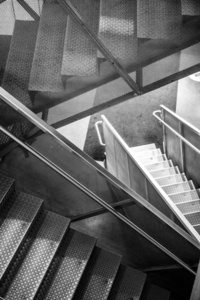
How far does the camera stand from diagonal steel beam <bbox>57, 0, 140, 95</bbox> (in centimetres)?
313

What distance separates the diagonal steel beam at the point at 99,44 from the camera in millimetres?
3127

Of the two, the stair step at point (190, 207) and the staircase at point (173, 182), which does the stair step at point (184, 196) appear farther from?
the stair step at point (190, 207)

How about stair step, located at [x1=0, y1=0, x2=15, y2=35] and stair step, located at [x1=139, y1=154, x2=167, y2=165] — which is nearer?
stair step, located at [x1=0, y1=0, x2=15, y2=35]

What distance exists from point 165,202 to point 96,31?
1.95m

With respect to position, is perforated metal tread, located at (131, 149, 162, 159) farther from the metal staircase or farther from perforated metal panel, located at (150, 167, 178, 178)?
the metal staircase

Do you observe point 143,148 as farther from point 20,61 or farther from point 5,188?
point 5,188

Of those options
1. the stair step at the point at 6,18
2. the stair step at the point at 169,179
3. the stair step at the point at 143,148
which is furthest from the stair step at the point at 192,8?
the stair step at the point at 143,148

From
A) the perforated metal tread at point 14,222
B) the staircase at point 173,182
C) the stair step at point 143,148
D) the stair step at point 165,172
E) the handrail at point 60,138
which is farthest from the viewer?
the stair step at point 143,148

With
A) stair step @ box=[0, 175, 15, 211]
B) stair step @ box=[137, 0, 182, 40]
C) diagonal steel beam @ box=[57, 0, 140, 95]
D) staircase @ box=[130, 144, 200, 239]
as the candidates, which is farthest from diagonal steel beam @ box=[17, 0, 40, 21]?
staircase @ box=[130, 144, 200, 239]

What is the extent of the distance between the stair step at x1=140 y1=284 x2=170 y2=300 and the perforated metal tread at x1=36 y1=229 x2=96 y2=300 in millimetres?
919

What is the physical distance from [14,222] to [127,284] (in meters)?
1.36

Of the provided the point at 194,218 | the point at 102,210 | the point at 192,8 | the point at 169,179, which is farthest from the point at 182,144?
the point at 192,8

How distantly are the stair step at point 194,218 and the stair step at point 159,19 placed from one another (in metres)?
2.78

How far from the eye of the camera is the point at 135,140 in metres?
6.97
